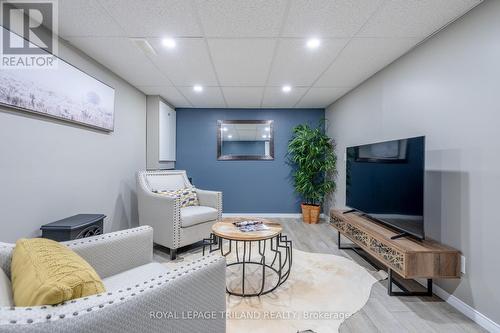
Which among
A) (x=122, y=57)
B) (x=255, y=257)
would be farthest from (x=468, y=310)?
(x=122, y=57)

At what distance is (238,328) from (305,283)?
0.80 meters

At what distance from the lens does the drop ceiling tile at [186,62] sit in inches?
83.4

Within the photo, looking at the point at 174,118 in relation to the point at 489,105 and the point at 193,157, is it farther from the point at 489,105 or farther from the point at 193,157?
the point at 489,105

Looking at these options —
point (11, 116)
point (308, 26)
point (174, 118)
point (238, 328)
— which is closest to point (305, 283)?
point (238, 328)

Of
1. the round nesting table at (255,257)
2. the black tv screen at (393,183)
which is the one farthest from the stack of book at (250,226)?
the black tv screen at (393,183)

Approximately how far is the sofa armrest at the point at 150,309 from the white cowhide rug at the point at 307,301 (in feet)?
2.28

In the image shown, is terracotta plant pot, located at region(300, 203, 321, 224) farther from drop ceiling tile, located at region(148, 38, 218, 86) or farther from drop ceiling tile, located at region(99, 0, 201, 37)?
drop ceiling tile, located at region(99, 0, 201, 37)

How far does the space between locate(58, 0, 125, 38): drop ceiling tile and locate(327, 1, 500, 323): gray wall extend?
8.95 feet

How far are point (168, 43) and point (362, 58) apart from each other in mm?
1989

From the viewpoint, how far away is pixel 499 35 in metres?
1.47

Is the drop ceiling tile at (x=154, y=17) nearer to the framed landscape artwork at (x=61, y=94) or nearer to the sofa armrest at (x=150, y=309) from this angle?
the framed landscape artwork at (x=61, y=94)

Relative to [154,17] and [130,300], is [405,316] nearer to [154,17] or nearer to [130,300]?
[130,300]

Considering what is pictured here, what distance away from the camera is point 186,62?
8.12 feet

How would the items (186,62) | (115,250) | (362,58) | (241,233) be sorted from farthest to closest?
(186,62), (362,58), (241,233), (115,250)
